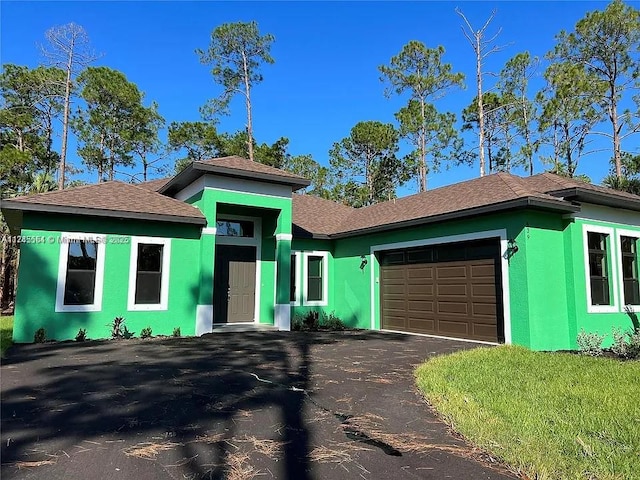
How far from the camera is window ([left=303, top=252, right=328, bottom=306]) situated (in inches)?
551

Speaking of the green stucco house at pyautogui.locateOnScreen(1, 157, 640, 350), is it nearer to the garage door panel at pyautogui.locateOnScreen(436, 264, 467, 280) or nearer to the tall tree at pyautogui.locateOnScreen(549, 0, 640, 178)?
the garage door panel at pyautogui.locateOnScreen(436, 264, 467, 280)

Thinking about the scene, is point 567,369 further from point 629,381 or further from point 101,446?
point 101,446

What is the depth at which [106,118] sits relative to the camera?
24719mm

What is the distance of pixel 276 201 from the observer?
1198 cm

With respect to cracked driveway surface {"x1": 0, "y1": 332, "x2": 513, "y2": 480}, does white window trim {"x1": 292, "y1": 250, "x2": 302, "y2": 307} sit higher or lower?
higher

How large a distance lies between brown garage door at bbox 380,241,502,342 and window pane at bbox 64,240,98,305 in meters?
8.10

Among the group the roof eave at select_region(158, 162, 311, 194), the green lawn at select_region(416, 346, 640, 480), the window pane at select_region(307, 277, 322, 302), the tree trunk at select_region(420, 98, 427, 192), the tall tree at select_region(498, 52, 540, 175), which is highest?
the tall tree at select_region(498, 52, 540, 175)

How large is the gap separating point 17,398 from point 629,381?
781 centimetres

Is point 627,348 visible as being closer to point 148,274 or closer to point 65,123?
point 148,274

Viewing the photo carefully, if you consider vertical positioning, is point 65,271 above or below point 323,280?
above

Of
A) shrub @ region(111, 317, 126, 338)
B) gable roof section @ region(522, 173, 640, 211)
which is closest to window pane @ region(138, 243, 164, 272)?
shrub @ region(111, 317, 126, 338)

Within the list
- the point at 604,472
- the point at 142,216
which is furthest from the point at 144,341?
the point at 604,472

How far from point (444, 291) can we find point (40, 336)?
31.8 ft

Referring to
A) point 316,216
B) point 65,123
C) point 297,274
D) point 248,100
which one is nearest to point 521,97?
point 316,216
